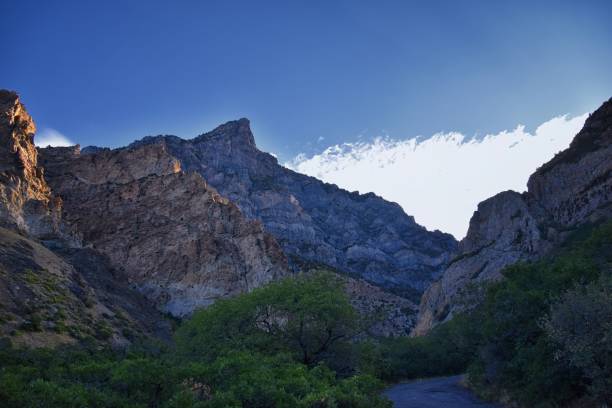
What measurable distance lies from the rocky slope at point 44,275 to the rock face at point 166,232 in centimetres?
1361

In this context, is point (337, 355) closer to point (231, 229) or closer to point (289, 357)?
point (289, 357)

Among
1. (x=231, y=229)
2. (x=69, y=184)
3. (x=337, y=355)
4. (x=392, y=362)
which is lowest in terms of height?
(x=392, y=362)

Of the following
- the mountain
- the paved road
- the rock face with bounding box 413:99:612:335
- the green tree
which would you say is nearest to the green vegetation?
the green tree

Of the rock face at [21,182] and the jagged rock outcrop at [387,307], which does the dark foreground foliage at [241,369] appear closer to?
the rock face at [21,182]

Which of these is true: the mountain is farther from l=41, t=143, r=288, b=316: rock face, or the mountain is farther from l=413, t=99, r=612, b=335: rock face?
l=413, t=99, r=612, b=335: rock face

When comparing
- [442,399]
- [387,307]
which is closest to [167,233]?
[387,307]

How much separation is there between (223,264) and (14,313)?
60752mm

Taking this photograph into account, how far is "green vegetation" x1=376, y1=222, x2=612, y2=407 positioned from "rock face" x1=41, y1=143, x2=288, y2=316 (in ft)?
229

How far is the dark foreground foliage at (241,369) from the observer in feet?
39.8

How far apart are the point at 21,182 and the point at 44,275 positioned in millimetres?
27558

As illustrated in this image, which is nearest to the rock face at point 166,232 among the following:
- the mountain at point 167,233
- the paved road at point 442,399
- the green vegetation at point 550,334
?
the mountain at point 167,233

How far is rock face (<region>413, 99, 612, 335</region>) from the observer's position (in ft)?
245

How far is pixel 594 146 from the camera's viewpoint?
268 feet

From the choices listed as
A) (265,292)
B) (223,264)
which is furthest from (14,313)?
(223,264)
